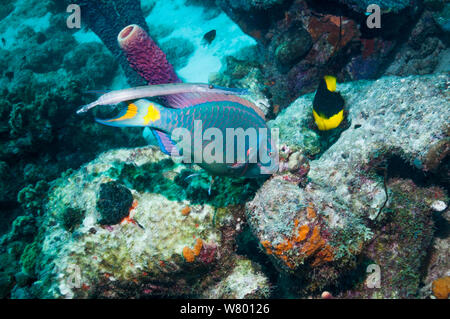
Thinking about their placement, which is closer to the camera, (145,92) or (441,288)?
(145,92)

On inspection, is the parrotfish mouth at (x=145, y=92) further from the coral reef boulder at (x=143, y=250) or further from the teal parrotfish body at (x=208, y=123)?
the coral reef boulder at (x=143, y=250)

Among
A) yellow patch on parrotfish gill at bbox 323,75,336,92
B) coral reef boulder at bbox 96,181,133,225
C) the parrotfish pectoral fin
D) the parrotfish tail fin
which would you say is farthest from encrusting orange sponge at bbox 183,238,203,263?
yellow patch on parrotfish gill at bbox 323,75,336,92

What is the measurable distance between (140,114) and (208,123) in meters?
0.55

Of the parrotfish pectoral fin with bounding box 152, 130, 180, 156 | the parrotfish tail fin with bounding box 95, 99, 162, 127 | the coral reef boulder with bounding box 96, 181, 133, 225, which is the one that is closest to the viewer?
the parrotfish tail fin with bounding box 95, 99, 162, 127

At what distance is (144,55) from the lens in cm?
317

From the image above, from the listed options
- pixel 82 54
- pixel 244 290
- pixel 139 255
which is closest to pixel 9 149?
pixel 139 255

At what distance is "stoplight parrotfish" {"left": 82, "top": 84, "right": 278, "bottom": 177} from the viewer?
1.84 metres

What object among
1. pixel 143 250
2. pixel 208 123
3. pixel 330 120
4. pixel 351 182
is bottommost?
pixel 143 250

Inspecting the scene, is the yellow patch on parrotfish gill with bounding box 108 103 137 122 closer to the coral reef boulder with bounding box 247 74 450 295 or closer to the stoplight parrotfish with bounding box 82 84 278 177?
the stoplight parrotfish with bounding box 82 84 278 177

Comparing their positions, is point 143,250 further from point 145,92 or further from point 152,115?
point 145,92

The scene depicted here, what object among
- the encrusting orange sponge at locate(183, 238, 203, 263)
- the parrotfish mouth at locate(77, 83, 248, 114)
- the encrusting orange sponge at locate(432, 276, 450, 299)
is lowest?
the encrusting orange sponge at locate(432, 276, 450, 299)

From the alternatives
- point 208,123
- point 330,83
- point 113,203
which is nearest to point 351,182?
point 330,83

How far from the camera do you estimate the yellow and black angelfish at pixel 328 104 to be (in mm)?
3086
